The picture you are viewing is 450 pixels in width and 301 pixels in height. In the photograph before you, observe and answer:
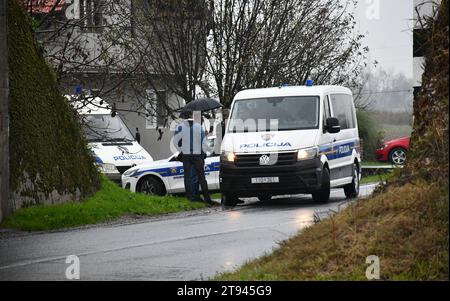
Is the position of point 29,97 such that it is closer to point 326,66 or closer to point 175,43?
point 175,43

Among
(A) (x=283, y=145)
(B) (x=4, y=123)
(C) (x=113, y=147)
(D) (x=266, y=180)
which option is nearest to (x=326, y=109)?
(A) (x=283, y=145)

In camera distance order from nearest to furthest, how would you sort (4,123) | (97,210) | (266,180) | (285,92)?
1. (4,123)
2. (97,210)
3. (266,180)
4. (285,92)

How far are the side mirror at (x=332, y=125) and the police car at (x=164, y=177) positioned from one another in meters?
4.94

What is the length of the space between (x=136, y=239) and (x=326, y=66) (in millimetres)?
22108

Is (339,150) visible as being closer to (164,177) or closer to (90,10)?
(164,177)

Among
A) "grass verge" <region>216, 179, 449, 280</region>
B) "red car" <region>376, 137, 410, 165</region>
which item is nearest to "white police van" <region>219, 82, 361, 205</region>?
"grass verge" <region>216, 179, 449, 280</region>

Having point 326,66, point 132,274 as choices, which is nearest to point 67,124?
point 132,274

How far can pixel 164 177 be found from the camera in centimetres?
2659

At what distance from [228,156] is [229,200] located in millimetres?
969

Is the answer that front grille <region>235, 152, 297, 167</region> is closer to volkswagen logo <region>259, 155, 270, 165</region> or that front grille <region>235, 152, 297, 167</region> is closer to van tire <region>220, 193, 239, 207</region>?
volkswagen logo <region>259, 155, 270, 165</region>

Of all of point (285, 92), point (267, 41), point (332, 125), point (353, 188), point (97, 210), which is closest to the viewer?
point (97, 210)
